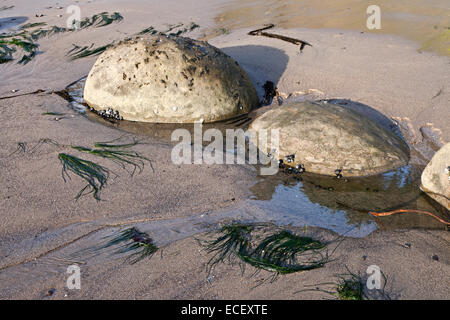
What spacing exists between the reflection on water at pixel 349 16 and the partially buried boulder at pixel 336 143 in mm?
3062

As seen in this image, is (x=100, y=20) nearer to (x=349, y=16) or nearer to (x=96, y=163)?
(x=349, y=16)

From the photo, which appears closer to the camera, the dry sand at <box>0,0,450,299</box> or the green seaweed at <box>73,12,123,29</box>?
the dry sand at <box>0,0,450,299</box>

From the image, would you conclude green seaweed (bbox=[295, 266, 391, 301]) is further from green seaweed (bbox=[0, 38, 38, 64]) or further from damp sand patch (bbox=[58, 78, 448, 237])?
green seaweed (bbox=[0, 38, 38, 64])

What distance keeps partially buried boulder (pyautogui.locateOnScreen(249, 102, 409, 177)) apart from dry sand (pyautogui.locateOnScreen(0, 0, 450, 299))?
549mm

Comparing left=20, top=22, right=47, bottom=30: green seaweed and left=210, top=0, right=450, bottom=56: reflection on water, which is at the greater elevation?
left=20, top=22, right=47, bottom=30: green seaweed

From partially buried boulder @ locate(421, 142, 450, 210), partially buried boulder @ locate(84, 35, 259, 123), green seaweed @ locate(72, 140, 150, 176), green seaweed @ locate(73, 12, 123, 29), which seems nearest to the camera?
partially buried boulder @ locate(421, 142, 450, 210)

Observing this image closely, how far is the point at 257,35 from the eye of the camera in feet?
23.9

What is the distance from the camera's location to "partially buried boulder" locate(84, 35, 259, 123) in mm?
4754

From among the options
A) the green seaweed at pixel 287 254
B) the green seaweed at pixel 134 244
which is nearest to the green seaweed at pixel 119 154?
the green seaweed at pixel 134 244

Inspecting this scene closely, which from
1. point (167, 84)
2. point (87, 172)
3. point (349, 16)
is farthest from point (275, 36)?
point (87, 172)

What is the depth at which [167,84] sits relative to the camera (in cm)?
475

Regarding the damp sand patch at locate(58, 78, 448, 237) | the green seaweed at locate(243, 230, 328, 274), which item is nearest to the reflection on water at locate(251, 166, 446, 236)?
the damp sand patch at locate(58, 78, 448, 237)

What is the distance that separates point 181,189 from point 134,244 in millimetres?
835

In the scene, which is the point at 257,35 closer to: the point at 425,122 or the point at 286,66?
the point at 286,66
